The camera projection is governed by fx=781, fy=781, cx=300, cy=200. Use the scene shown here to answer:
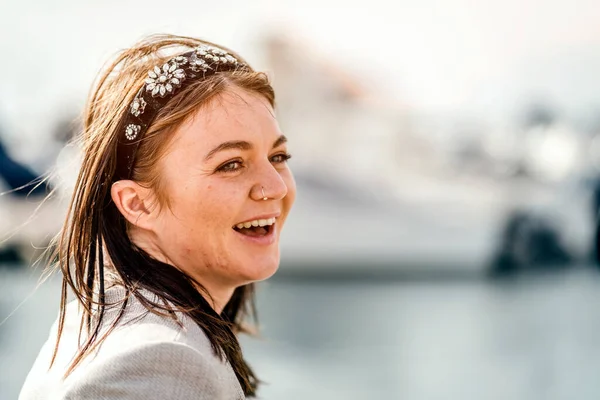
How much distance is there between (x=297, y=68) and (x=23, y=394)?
1245 cm

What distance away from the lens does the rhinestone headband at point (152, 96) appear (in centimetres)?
122

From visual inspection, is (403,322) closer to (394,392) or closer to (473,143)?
(394,392)

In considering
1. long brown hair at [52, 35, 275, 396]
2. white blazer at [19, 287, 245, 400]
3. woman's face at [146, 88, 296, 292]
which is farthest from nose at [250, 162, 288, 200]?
white blazer at [19, 287, 245, 400]

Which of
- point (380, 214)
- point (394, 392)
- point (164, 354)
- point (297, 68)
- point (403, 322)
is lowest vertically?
point (380, 214)

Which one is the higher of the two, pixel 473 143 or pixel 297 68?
pixel 297 68

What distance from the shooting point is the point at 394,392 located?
16.0 ft

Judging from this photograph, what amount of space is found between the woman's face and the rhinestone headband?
59 millimetres

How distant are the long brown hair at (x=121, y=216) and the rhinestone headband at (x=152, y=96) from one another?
1 cm

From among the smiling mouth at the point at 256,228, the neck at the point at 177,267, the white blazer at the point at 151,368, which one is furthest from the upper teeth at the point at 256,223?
the white blazer at the point at 151,368

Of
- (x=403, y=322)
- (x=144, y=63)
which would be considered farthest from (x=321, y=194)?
(x=144, y=63)

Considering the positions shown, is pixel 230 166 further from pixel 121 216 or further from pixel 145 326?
pixel 145 326

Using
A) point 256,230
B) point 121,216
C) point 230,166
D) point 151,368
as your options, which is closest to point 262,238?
point 256,230

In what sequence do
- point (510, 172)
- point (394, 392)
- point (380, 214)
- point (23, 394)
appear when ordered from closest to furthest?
point (23, 394) < point (394, 392) < point (510, 172) < point (380, 214)

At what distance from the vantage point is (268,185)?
48.4 inches
